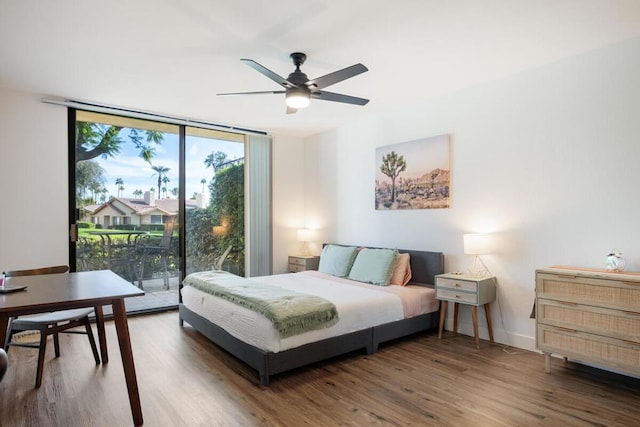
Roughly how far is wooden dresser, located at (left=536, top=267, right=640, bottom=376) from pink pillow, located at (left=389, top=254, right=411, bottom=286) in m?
1.48

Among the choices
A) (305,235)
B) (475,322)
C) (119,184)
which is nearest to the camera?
(475,322)

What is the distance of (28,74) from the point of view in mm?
3527

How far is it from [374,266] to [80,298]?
306 centimetres

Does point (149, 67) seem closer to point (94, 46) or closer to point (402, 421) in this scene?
point (94, 46)

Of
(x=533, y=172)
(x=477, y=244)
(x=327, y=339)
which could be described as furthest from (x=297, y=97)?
(x=533, y=172)

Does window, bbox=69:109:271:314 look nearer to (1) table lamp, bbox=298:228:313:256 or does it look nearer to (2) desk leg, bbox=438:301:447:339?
(1) table lamp, bbox=298:228:313:256

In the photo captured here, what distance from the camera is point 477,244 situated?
360 cm

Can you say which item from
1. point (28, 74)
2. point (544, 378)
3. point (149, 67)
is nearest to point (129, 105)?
point (28, 74)

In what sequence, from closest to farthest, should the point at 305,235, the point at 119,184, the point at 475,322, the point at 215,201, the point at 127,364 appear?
the point at 127,364, the point at 475,322, the point at 119,184, the point at 215,201, the point at 305,235

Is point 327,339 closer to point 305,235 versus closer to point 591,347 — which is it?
point 591,347

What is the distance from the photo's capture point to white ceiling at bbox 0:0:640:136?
2420mm

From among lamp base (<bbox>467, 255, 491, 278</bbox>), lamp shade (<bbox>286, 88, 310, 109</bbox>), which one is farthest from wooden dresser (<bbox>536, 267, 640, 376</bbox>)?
lamp shade (<bbox>286, 88, 310, 109</bbox>)

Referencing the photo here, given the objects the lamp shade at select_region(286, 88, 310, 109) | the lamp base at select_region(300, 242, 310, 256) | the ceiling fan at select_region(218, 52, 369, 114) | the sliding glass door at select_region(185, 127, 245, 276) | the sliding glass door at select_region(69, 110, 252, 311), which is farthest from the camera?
the lamp base at select_region(300, 242, 310, 256)

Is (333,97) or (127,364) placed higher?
(333,97)
